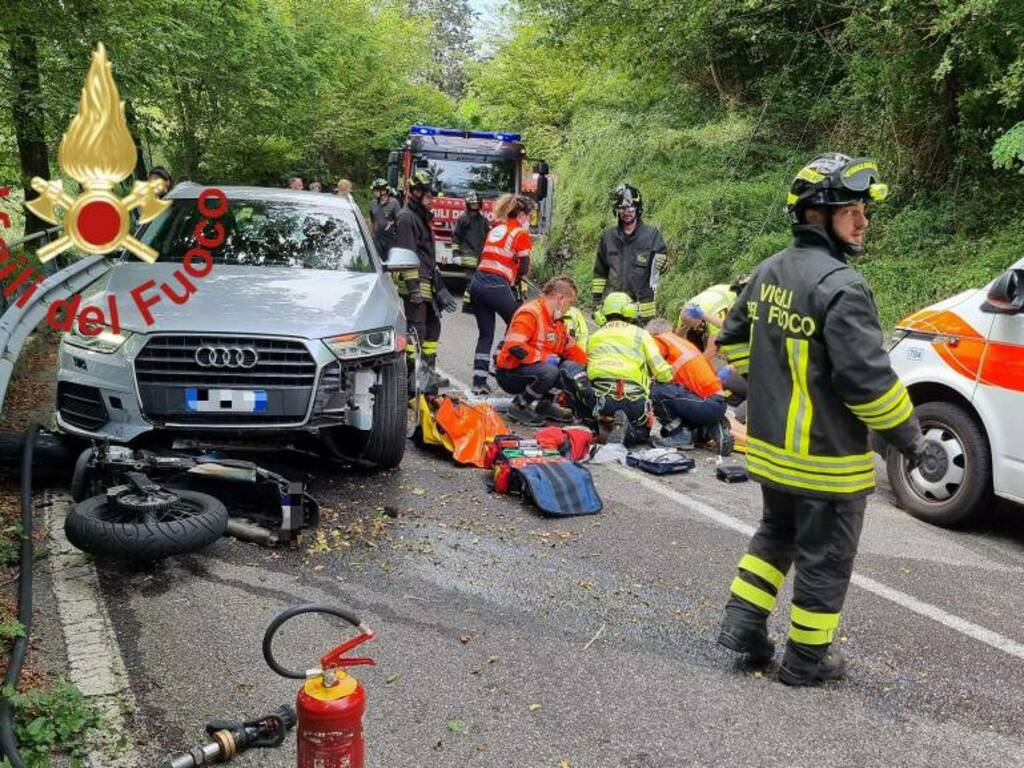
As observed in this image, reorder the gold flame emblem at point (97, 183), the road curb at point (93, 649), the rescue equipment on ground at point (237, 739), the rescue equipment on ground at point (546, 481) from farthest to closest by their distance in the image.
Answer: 1. the rescue equipment on ground at point (546, 481)
2. the road curb at point (93, 649)
3. the rescue equipment on ground at point (237, 739)
4. the gold flame emblem at point (97, 183)

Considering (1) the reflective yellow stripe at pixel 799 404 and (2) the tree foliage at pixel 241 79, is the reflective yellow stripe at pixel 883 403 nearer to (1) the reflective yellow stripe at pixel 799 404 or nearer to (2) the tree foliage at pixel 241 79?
(1) the reflective yellow stripe at pixel 799 404

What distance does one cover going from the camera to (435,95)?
35.5 meters

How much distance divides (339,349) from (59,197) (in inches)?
131

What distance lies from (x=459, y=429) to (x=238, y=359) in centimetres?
211

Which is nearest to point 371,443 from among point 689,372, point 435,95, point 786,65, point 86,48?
point 689,372

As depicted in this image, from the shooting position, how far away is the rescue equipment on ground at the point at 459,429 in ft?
20.7

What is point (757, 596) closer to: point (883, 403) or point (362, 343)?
point (883, 403)

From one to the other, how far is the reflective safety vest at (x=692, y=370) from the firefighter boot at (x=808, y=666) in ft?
12.2

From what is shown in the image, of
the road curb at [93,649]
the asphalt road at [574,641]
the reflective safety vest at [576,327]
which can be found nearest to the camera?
the road curb at [93,649]

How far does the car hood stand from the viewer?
471 cm

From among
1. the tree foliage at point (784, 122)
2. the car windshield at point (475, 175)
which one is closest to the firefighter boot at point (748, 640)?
the tree foliage at point (784, 122)

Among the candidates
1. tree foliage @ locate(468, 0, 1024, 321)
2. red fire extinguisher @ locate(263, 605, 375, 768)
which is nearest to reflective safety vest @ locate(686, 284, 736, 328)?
tree foliage @ locate(468, 0, 1024, 321)

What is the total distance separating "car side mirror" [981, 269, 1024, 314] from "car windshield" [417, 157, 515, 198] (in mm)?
11536

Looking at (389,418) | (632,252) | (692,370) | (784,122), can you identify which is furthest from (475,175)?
(389,418)
